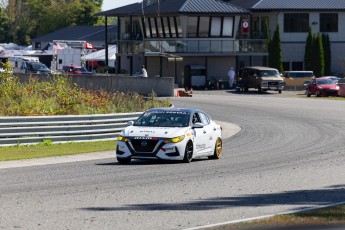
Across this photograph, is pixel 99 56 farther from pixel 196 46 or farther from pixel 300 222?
pixel 300 222

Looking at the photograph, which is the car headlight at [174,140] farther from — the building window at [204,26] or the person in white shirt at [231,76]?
the building window at [204,26]

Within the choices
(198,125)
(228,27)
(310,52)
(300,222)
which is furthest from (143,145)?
(310,52)

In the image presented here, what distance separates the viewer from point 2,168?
2398 centimetres

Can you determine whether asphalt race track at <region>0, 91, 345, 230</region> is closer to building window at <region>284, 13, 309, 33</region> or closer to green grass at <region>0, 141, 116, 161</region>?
green grass at <region>0, 141, 116, 161</region>

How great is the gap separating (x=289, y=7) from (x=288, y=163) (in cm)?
6217

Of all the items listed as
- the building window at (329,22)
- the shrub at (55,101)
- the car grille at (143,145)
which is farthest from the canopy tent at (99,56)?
the car grille at (143,145)

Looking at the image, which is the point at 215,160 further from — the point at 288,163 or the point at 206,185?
the point at 206,185

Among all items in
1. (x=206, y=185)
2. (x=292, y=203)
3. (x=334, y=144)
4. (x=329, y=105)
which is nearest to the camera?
(x=292, y=203)

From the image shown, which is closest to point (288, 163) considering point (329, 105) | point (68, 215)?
point (68, 215)

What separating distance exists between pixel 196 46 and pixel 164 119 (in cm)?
5264

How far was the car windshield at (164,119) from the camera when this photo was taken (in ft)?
84.0

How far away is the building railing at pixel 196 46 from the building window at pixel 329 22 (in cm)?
850

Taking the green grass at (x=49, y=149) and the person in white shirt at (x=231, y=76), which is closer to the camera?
the green grass at (x=49, y=149)

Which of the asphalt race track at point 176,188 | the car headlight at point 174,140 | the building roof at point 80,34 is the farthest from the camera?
the building roof at point 80,34
